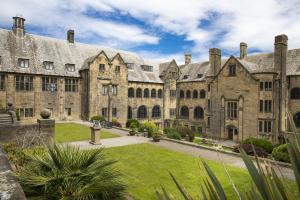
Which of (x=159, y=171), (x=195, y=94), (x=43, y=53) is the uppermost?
(x=43, y=53)

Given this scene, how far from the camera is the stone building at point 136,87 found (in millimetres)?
31875

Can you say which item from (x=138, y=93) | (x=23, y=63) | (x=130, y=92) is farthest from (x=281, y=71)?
(x=23, y=63)

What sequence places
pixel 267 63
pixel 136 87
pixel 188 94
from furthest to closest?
pixel 188 94, pixel 136 87, pixel 267 63

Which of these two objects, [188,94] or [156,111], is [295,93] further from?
[156,111]

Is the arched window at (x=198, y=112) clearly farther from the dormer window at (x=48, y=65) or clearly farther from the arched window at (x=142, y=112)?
the dormer window at (x=48, y=65)

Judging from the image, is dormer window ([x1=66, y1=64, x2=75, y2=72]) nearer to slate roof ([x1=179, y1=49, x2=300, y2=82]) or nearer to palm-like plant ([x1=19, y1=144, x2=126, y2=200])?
slate roof ([x1=179, y1=49, x2=300, y2=82])

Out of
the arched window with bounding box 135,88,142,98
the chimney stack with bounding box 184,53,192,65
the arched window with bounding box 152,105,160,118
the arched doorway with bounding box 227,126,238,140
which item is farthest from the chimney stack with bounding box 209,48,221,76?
the arched window with bounding box 135,88,142,98

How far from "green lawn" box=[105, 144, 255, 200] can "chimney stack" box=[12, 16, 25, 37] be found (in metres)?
27.2

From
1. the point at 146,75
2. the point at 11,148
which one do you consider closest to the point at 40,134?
the point at 11,148

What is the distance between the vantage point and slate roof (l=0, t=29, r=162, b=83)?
3160 cm

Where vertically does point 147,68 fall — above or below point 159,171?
above

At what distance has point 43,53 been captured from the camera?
35.2 meters

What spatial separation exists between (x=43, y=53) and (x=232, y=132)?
32.2m

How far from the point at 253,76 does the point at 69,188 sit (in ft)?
106
